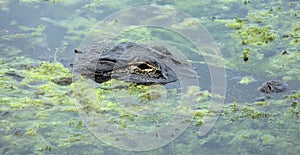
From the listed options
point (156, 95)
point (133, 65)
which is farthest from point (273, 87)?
point (133, 65)

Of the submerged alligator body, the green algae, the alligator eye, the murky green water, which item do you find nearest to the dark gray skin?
the murky green water

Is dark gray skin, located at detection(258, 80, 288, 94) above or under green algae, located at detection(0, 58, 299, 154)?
above

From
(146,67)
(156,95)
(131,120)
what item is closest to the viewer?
(131,120)

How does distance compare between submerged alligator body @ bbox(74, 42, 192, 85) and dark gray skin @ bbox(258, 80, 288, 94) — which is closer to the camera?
dark gray skin @ bbox(258, 80, 288, 94)

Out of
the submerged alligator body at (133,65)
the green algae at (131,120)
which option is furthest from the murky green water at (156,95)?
the submerged alligator body at (133,65)

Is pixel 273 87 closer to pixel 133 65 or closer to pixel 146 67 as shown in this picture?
pixel 146 67

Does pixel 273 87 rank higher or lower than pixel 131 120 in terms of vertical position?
higher

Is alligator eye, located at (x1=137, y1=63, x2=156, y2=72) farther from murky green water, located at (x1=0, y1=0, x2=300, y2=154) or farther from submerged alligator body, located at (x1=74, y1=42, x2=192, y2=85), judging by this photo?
murky green water, located at (x1=0, y1=0, x2=300, y2=154)
